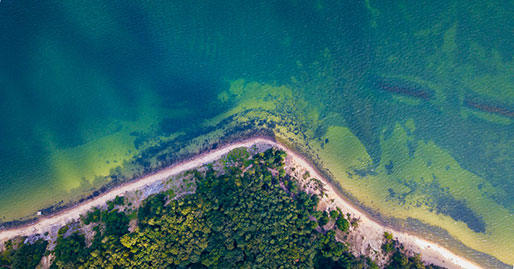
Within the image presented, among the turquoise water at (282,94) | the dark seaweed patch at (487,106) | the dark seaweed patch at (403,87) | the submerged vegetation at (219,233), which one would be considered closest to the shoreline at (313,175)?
the submerged vegetation at (219,233)

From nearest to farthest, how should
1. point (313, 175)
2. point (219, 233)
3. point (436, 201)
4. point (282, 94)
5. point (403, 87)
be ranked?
point (219, 233)
point (313, 175)
point (436, 201)
point (403, 87)
point (282, 94)

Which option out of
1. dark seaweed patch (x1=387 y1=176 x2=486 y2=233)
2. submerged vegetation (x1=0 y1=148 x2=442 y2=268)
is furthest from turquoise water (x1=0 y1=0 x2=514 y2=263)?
submerged vegetation (x1=0 y1=148 x2=442 y2=268)

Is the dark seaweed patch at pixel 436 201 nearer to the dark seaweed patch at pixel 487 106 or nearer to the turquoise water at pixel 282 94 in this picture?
the turquoise water at pixel 282 94

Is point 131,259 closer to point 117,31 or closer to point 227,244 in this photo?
point 227,244

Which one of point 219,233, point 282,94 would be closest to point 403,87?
point 282,94

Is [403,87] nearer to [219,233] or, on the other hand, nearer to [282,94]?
[282,94]

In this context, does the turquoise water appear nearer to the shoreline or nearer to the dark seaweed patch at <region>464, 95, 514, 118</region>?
the dark seaweed patch at <region>464, 95, 514, 118</region>
